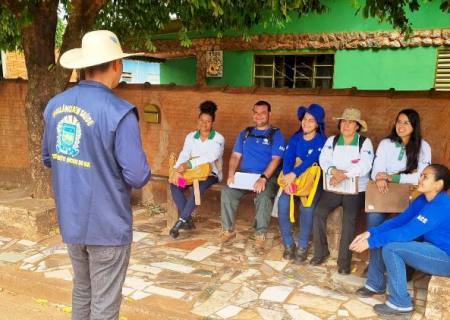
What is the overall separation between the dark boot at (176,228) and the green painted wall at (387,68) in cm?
527

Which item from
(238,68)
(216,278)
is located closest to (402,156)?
(216,278)

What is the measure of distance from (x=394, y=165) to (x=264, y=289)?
1784 millimetres

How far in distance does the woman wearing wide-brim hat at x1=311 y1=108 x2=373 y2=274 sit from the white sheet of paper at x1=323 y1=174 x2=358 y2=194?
3 cm

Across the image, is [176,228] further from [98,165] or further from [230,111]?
[98,165]

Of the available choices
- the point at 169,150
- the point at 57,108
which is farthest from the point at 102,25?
the point at 57,108

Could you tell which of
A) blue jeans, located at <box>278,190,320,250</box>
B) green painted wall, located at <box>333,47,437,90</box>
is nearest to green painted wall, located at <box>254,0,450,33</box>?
green painted wall, located at <box>333,47,437,90</box>

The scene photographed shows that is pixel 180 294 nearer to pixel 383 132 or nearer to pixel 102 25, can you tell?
pixel 383 132

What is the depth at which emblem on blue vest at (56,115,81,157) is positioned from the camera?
2320 mm

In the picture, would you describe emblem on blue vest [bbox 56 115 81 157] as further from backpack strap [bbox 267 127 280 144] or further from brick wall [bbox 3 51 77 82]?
brick wall [bbox 3 51 77 82]

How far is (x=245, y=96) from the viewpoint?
5773 millimetres

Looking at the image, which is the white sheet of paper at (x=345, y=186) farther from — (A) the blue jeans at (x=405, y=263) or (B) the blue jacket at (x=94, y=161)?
(B) the blue jacket at (x=94, y=161)

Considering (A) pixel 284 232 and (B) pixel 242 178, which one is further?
(B) pixel 242 178

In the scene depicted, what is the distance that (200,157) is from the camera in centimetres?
534

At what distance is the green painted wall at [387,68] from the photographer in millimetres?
8156
